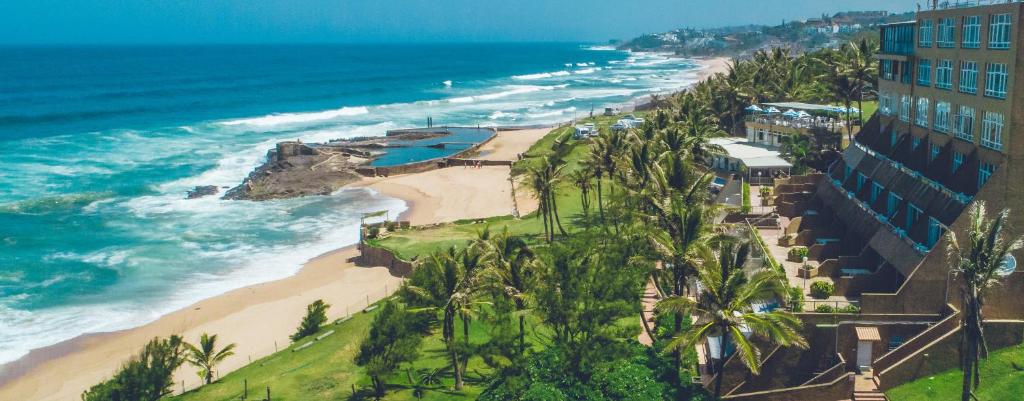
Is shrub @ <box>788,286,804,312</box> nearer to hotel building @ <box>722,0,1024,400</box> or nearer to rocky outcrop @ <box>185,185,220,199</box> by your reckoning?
hotel building @ <box>722,0,1024,400</box>

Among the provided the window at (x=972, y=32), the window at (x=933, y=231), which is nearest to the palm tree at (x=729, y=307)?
the window at (x=933, y=231)

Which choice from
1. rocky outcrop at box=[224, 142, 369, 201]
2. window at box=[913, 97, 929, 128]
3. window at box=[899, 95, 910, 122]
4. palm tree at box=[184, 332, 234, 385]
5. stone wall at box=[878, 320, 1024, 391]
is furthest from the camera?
rocky outcrop at box=[224, 142, 369, 201]

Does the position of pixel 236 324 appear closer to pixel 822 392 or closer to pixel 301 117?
pixel 822 392

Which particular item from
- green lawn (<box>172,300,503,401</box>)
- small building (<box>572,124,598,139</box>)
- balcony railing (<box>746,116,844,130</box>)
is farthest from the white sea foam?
green lawn (<box>172,300,503,401</box>)

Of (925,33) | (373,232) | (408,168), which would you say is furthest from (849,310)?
(408,168)

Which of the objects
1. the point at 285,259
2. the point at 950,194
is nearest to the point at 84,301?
the point at 285,259

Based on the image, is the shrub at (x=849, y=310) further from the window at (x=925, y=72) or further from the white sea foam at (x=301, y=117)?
the white sea foam at (x=301, y=117)
